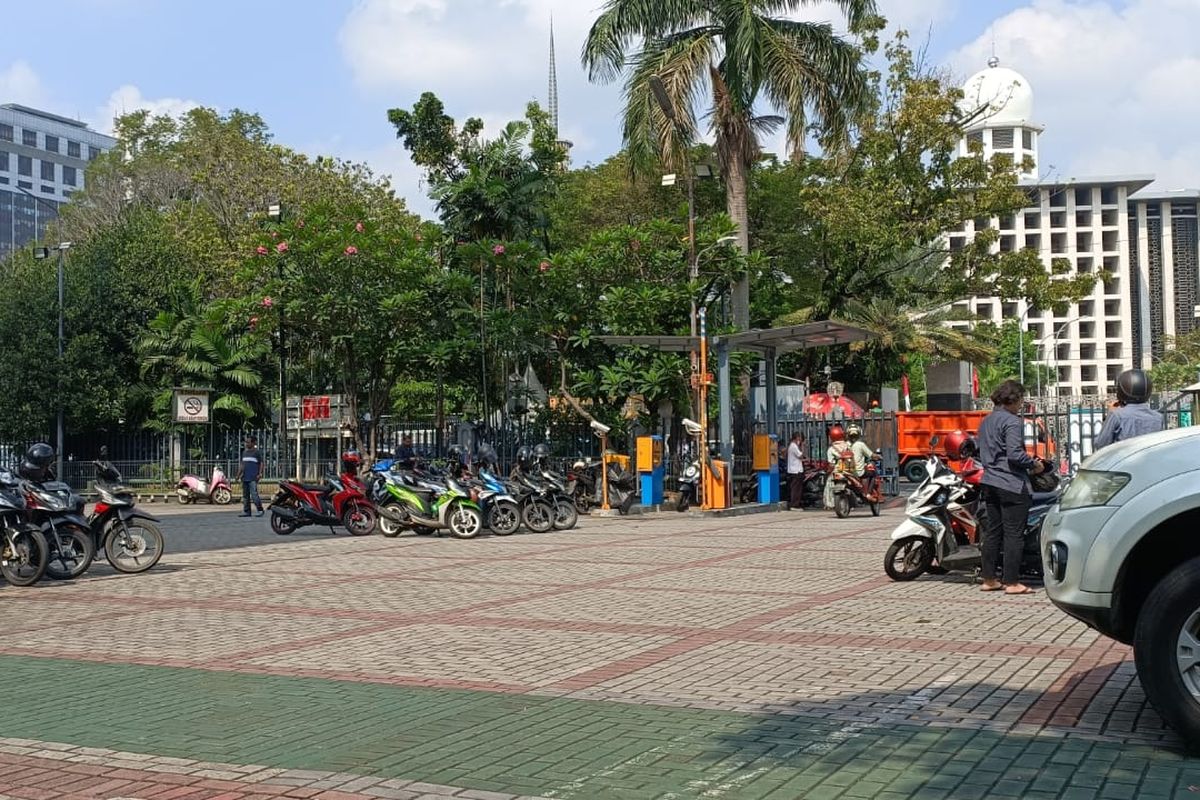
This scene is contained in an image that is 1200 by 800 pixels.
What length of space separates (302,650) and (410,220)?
34.1 meters

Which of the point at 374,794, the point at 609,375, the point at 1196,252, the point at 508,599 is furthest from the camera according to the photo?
the point at 1196,252

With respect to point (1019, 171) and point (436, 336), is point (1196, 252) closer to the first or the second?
point (1019, 171)

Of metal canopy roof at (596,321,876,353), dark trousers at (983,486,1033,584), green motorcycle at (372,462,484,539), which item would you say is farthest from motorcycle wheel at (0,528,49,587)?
metal canopy roof at (596,321,876,353)

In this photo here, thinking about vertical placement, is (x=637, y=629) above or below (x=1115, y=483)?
below

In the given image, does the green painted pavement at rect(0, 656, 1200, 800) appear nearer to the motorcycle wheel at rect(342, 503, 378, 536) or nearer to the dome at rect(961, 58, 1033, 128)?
the motorcycle wheel at rect(342, 503, 378, 536)

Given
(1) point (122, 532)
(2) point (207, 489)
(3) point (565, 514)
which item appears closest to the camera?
(1) point (122, 532)

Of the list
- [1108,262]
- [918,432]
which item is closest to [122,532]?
[918,432]

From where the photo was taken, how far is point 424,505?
1862 cm

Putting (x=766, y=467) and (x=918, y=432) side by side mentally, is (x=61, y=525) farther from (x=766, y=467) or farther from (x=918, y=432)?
(x=918, y=432)

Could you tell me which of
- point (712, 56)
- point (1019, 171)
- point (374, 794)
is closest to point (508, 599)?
point (374, 794)

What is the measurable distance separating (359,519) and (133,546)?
5765 millimetres

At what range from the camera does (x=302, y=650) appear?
27.6 feet

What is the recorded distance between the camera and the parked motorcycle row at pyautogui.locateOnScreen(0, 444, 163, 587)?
12906 mm

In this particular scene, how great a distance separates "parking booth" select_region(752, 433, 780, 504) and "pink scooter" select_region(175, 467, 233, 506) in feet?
47.4
